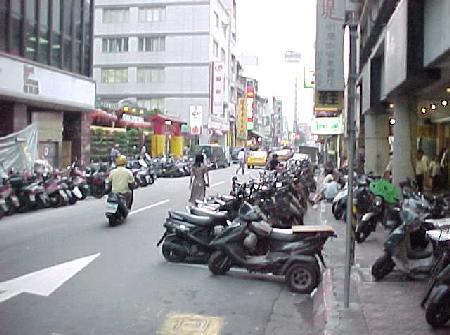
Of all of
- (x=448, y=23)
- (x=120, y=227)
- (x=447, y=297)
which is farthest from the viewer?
(x=120, y=227)

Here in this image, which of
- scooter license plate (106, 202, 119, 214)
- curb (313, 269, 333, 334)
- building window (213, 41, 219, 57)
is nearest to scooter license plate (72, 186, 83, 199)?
scooter license plate (106, 202, 119, 214)

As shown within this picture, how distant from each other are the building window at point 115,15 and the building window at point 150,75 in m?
5.52

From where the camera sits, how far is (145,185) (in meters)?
26.9

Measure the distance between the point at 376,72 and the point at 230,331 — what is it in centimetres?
1364

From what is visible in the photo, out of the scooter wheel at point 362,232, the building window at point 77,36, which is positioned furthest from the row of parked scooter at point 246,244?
A: the building window at point 77,36

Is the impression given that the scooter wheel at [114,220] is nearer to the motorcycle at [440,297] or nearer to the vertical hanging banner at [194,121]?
the motorcycle at [440,297]

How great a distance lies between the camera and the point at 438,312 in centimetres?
588

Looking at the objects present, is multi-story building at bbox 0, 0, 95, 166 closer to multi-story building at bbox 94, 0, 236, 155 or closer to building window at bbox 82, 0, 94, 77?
building window at bbox 82, 0, 94, 77

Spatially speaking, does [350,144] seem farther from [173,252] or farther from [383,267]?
[173,252]

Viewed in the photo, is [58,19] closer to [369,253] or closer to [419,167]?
[419,167]

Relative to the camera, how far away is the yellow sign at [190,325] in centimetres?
614

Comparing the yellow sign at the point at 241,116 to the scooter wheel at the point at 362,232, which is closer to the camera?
the scooter wheel at the point at 362,232

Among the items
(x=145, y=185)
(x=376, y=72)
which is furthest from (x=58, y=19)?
(x=376, y=72)

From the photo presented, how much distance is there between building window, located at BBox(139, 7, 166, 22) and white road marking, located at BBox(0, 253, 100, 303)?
56379 millimetres
